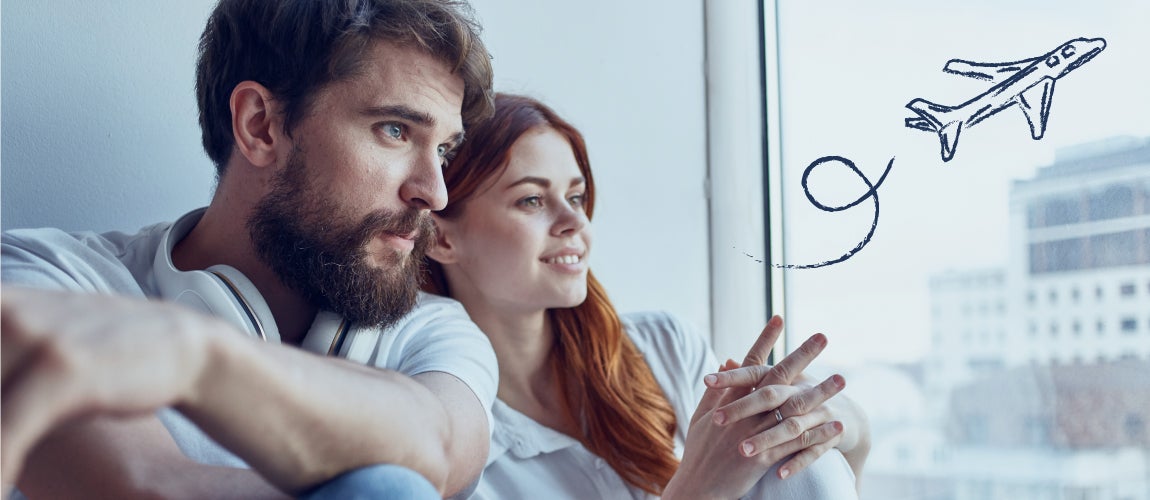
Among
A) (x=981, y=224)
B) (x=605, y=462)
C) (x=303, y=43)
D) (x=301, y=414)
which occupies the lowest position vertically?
(x=605, y=462)

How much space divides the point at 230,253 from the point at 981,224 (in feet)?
2.86

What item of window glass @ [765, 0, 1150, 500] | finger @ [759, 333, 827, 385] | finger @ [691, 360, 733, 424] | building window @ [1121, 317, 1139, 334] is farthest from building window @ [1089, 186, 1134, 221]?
finger @ [691, 360, 733, 424]

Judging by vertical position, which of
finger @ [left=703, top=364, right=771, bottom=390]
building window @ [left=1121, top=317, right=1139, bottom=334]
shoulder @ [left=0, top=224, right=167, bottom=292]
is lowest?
finger @ [left=703, top=364, right=771, bottom=390]

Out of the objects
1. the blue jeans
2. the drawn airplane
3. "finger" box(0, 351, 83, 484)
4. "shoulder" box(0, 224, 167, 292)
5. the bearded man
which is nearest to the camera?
"finger" box(0, 351, 83, 484)

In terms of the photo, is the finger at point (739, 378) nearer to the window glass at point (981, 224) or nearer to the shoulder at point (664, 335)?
the window glass at point (981, 224)

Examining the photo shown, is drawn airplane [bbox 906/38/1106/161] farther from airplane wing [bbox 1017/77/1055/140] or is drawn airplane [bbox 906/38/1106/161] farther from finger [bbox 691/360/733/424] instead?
finger [bbox 691/360/733/424]

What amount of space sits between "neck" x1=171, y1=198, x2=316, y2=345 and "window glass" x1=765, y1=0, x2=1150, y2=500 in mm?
612

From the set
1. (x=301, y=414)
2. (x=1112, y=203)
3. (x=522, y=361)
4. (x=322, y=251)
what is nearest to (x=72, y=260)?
(x=322, y=251)

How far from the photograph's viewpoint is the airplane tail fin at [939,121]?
1.00 metres

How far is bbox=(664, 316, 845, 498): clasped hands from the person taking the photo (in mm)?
1037

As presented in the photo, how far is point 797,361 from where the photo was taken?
41.8 inches

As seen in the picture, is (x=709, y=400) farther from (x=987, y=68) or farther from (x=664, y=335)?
(x=987, y=68)

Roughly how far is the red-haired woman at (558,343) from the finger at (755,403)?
48 millimetres

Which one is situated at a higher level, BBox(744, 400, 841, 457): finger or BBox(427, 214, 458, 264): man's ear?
BBox(427, 214, 458, 264): man's ear
